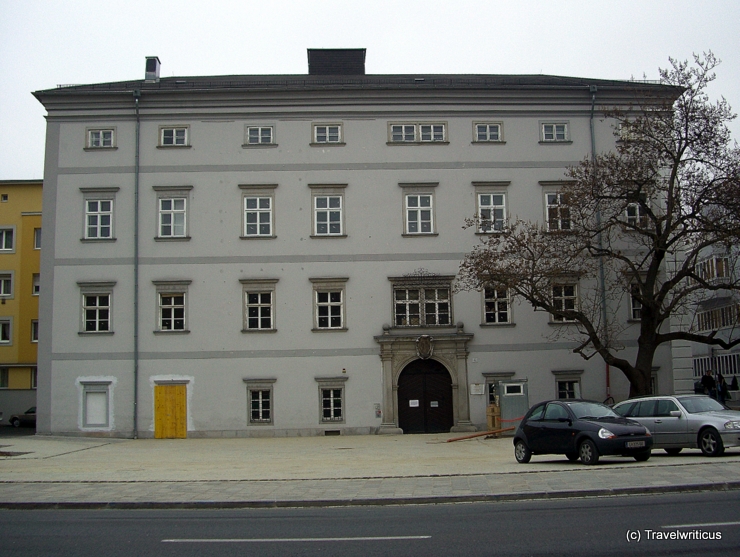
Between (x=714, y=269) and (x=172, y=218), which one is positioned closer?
(x=172, y=218)

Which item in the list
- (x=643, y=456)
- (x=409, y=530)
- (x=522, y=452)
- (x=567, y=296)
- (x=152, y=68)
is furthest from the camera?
(x=152, y=68)

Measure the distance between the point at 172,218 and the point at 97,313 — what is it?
523 centimetres

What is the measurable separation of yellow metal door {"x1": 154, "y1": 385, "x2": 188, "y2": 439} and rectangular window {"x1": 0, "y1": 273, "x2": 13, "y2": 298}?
22.8m

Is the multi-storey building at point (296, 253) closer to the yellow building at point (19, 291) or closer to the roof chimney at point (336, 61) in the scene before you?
the roof chimney at point (336, 61)

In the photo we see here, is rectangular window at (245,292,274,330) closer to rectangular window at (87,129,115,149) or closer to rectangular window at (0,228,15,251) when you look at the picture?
rectangular window at (87,129,115,149)

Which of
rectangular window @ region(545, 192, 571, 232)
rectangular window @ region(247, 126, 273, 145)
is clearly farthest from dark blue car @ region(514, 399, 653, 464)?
rectangular window @ region(247, 126, 273, 145)

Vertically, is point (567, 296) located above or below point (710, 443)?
above

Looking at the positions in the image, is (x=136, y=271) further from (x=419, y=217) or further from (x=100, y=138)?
(x=419, y=217)

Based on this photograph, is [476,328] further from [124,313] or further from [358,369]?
[124,313]

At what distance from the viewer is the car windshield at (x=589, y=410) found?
18062mm

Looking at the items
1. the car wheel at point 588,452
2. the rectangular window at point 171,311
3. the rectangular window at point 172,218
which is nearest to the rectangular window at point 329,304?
the rectangular window at point 171,311

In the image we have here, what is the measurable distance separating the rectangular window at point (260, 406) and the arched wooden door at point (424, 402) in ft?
18.3

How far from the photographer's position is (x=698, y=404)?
1962cm

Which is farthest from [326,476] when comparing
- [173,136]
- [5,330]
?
[5,330]
